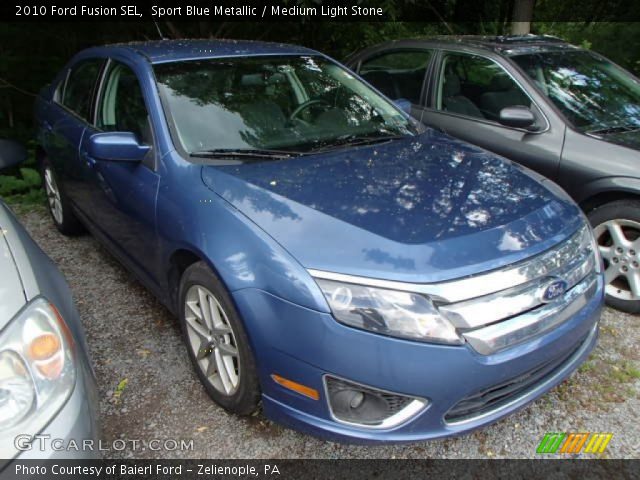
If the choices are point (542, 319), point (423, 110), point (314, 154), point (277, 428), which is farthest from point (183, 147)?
point (423, 110)

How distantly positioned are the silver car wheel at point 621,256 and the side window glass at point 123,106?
2813mm

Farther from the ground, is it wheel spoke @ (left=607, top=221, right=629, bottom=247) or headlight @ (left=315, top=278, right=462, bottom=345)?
headlight @ (left=315, top=278, right=462, bottom=345)

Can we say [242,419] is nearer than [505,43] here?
Yes

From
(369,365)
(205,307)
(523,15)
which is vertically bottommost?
(205,307)

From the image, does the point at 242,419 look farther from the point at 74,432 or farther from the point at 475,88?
the point at 475,88

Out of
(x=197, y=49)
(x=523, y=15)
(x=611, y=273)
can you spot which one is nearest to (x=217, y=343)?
(x=197, y=49)

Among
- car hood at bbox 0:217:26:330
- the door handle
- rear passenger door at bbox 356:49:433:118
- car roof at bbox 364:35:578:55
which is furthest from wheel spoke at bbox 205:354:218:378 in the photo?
car roof at bbox 364:35:578:55

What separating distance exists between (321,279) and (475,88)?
2.93 meters

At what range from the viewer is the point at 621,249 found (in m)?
A: 3.20

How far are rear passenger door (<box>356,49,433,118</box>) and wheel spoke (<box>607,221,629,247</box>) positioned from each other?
5.85 ft

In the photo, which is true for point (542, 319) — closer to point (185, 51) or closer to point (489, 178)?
point (489, 178)

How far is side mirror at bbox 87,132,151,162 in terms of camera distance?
2.60 m

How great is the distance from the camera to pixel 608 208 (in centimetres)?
322

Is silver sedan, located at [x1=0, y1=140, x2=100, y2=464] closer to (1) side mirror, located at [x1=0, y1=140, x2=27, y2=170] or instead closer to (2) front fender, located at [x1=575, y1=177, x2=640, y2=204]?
(1) side mirror, located at [x1=0, y1=140, x2=27, y2=170]
